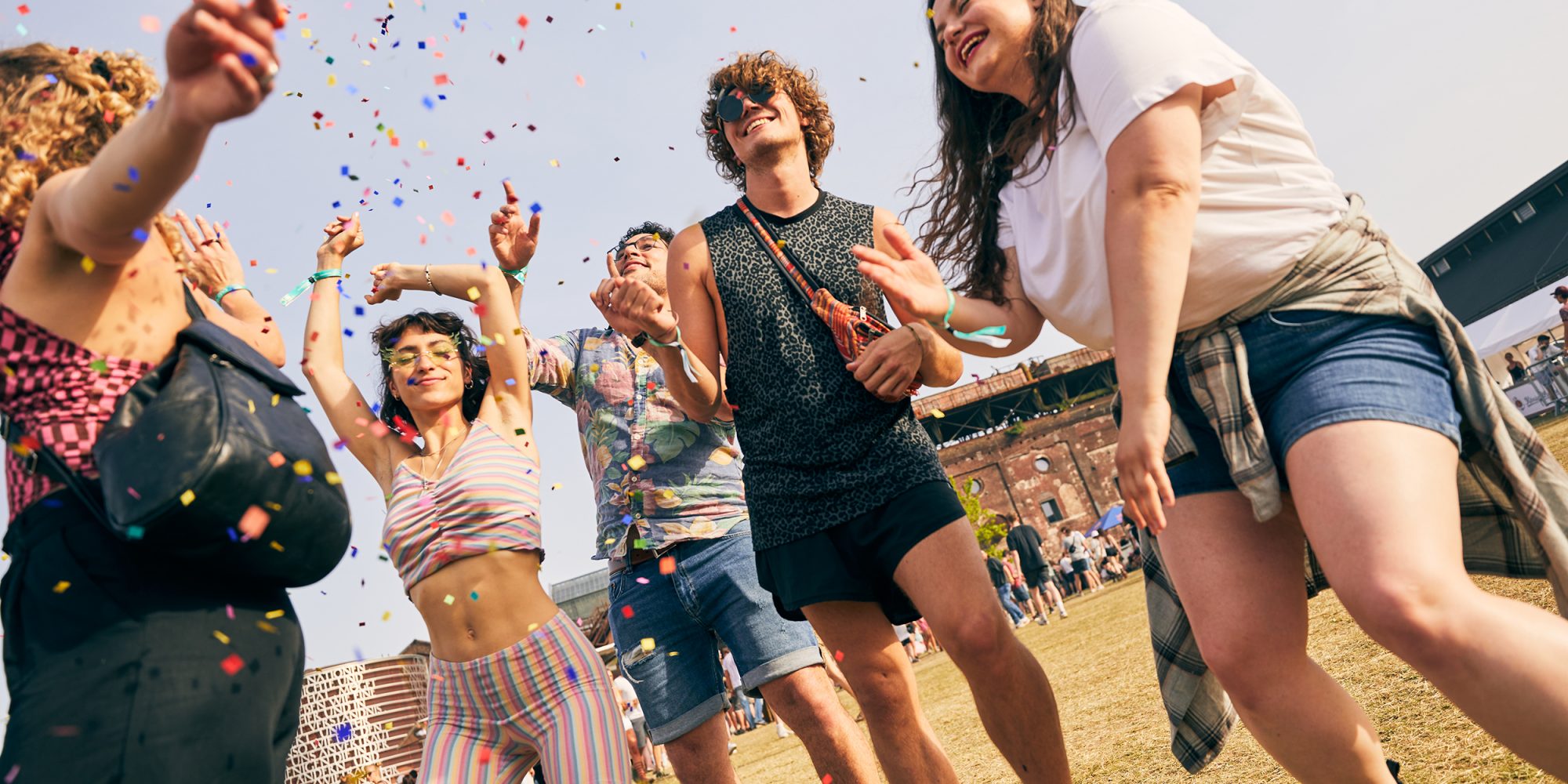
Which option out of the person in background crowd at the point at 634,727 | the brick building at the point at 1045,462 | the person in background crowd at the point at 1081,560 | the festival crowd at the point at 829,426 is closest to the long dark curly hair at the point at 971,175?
the festival crowd at the point at 829,426

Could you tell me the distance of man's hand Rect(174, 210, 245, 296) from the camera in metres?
2.84

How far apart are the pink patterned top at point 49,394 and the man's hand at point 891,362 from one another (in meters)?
1.88

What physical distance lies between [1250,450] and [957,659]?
1152mm

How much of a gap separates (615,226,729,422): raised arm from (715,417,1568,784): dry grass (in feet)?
6.73

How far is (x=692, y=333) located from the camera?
342 centimetres

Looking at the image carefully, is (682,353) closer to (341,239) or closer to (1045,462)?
(341,239)

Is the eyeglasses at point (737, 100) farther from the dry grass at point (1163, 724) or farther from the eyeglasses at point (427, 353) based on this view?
the dry grass at point (1163, 724)

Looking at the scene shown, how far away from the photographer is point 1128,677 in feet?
20.6

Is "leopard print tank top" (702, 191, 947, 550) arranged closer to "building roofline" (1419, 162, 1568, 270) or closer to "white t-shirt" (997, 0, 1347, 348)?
"white t-shirt" (997, 0, 1347, 348)

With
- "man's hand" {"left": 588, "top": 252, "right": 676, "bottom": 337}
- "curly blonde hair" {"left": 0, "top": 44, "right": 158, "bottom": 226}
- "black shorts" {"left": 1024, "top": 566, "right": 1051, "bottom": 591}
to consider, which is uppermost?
"curly blonde hair" {"left": 0, "top": 44, "right": 158, "bottom": 226}

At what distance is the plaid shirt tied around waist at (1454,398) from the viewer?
1914mm

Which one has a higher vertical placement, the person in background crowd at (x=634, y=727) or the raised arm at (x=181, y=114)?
the raised arm at (x=181, y=114)

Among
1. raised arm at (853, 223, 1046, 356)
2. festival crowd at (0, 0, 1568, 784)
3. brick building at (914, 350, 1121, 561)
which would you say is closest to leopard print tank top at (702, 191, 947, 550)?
festival crowd at (0, 0, 1568, 784)

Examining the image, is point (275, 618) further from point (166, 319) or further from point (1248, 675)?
point (1248, 675)
